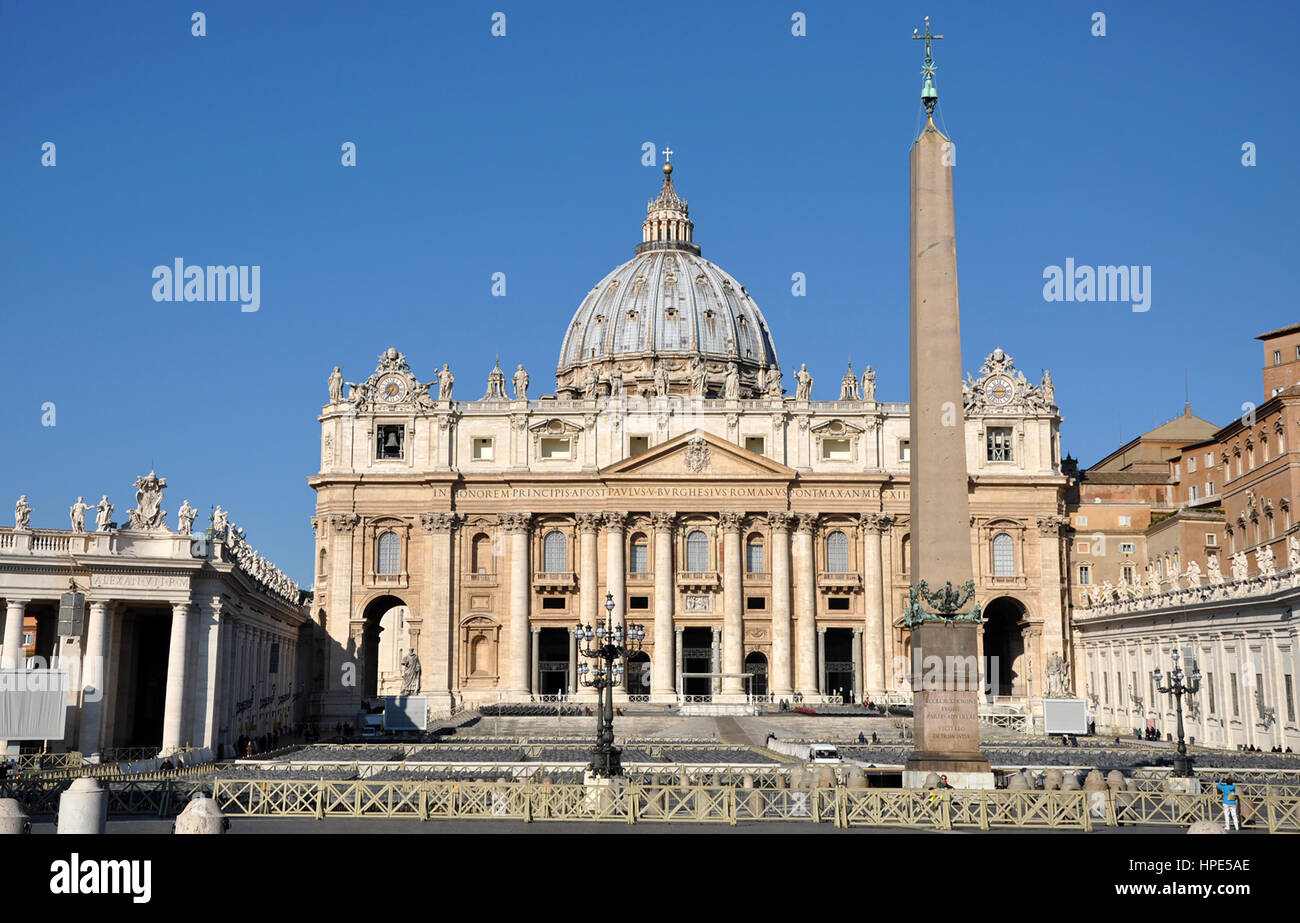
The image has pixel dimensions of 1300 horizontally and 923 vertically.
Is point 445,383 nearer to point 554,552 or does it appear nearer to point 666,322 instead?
point 554,552

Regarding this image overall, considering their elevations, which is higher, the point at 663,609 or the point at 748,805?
Answer: the point at 663,609

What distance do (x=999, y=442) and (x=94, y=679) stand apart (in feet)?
182

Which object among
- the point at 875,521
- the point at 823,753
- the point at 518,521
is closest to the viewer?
the point at 823,753

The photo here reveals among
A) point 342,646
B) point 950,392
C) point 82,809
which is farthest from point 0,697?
point 342,646

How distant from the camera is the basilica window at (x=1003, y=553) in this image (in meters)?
81.1

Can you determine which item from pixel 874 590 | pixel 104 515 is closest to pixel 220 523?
pixel 104 515

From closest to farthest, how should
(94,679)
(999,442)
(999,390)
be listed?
(94,679)
(999,442)
(999,390)

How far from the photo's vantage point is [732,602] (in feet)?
260

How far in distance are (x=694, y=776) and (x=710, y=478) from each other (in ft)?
157

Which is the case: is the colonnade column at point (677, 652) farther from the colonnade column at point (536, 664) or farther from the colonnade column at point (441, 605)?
the colonnade column at point (441, 605)

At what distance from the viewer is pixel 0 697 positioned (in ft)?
109

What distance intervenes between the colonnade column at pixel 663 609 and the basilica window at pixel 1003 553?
18130 mm

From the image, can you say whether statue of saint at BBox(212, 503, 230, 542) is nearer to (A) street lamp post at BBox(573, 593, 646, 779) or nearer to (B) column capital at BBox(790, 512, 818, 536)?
(A) street lamp post at BBox(573, 593, 646, 779)
